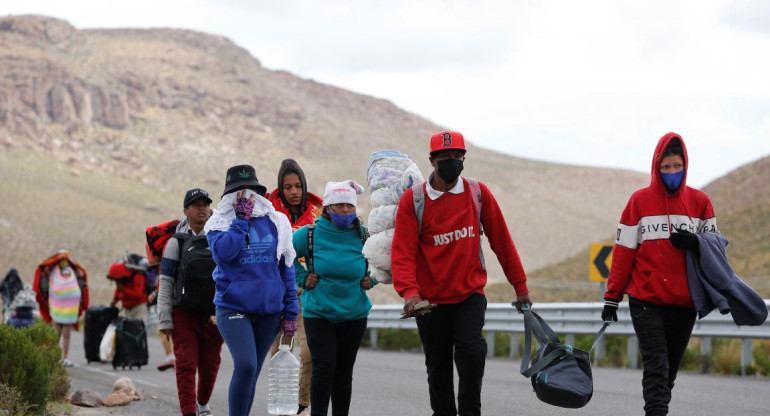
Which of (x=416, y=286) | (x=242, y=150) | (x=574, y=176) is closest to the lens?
(x=416, y=286)

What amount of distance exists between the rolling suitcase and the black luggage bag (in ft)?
2.92

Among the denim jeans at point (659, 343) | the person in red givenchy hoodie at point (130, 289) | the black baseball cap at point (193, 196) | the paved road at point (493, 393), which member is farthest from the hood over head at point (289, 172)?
the person in red givenchy hoodie at point (130, 289)

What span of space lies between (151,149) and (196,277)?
120 metres

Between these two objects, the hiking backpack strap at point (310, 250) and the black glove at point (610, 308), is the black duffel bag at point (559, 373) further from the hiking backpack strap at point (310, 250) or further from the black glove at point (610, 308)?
Result: the hiking backpack strap at point (310, 250)

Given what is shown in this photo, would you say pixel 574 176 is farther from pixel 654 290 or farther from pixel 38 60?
pixel 654 290

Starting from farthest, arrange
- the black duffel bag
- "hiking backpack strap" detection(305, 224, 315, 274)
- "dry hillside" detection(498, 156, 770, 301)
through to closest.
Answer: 1. "dry hillside" detection(498, 156, 770, 301)
2. "hiking backpack strap" detection(305, 224, 315, 274)
3. the black duffel bag

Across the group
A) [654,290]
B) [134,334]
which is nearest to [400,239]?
[654,290]

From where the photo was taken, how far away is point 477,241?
712 cm

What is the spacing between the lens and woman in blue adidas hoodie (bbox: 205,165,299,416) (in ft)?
24.9

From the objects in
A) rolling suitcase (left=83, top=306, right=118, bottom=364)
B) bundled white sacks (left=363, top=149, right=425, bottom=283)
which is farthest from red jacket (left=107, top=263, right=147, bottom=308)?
bundled white sacks (left=363, top=149, right=425, bottom=283)

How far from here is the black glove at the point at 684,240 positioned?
718 centimetres

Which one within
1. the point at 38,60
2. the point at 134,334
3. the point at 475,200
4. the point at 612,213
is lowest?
the point at 134,334

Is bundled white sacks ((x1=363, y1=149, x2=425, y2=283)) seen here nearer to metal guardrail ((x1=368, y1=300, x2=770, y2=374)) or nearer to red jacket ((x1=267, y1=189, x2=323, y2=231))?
red jacket ((x1=267, y1=189, x2=323, y2=231))

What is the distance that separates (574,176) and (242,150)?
44.6 meters
